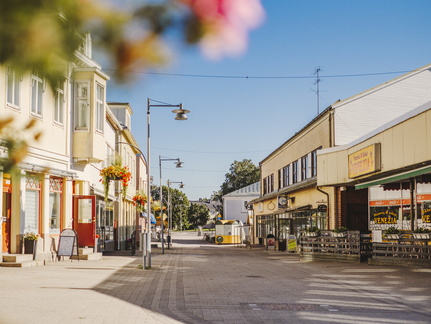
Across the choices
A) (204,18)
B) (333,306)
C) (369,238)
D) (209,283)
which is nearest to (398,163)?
(369,238)

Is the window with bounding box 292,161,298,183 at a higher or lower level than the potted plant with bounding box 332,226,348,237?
higher

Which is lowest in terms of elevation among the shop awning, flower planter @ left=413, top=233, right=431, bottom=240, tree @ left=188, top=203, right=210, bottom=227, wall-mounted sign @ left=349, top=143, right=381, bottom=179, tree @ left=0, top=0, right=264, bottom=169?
tree @ left=188, top=203, right=210, bottom=227

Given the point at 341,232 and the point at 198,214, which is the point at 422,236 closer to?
the point at 341,232

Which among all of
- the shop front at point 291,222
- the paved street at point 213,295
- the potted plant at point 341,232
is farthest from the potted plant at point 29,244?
the shop front at point 291,222

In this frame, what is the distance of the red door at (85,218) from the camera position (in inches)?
914

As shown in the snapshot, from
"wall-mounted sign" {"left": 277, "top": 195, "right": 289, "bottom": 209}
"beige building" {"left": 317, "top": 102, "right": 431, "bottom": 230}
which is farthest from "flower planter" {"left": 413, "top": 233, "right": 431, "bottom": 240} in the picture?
"wall-mounted sign" {"left": 277, "top": 195, "right": 289, "bottom": 209}

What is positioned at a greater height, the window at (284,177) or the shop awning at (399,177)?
the window at (284,177)

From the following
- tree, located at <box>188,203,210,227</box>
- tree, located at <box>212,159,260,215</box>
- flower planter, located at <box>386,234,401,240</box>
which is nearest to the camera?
flower planter, located at <box>386,234,401,240</box>

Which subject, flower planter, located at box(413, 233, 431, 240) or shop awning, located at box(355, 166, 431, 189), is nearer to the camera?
flower planter, located at box(413, 233, 431, 240)

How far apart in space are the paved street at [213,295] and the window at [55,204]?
2.73 metres

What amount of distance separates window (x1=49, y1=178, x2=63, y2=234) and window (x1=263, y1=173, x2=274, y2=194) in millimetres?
28502

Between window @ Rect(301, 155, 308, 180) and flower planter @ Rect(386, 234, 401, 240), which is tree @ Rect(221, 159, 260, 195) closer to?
window @ Rect(301, 155, 308, 180)

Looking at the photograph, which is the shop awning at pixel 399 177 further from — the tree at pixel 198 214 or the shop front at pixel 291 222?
the tree at pixel 198 214

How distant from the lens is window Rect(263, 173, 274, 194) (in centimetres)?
4888
